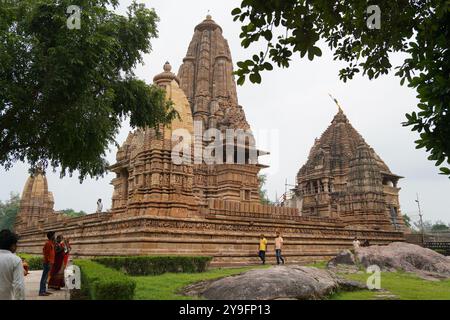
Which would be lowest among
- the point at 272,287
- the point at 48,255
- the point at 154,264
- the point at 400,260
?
the point at 272,287

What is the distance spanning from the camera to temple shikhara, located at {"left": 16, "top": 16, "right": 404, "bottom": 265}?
15.8 m

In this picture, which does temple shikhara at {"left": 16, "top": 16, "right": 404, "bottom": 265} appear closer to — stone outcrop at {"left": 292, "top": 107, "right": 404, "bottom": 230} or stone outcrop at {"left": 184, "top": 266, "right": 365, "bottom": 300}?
stone outcrop at {"left": 292, "top": 107, "right": 404, "bottom": 230}

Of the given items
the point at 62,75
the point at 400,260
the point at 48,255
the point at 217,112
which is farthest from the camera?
the point at 217,112

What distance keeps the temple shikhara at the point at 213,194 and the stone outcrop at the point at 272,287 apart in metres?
7.21

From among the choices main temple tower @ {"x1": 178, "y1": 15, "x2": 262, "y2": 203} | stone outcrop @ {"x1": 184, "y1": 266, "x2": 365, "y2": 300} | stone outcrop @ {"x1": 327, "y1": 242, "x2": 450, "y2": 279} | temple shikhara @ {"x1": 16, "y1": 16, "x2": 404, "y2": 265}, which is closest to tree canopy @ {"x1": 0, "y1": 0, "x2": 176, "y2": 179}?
temple shikhara @ {"x1": 16, "y1": 16, "x2": 404, "y2": 265}

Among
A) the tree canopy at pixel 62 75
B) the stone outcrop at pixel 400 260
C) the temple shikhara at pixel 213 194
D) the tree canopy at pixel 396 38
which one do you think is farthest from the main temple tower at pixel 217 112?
the tree canopy at pixel 396 38

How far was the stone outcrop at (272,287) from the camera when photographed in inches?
267

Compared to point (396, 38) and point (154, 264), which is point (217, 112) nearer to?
point (154, 264)

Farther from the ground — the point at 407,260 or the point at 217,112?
the point at 217,112

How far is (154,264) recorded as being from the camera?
1259cm

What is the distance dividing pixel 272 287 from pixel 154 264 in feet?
21.7

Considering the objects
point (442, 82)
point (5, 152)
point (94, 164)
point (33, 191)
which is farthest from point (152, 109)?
point (33, 191)

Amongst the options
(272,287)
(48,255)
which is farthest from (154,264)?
(272,287)
